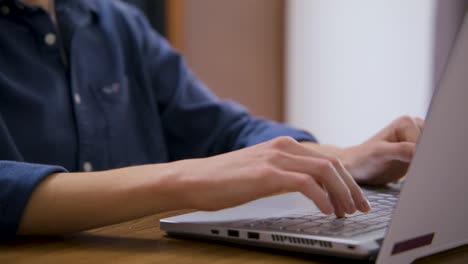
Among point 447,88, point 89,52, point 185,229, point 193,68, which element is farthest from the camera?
point 193,68

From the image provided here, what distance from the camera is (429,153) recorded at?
47 cm

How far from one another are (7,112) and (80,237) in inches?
16.5

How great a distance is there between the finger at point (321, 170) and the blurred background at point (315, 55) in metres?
1.47

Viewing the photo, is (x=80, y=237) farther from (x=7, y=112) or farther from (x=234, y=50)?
(x=234, y=50)

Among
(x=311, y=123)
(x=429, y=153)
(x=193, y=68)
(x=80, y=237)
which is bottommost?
(x=311, y=123)

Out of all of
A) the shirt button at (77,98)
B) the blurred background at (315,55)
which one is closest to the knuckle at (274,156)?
the shirt button at (77,98)

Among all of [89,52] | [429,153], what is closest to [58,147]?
[89,52]

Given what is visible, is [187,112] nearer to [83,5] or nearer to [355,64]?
[83,5]

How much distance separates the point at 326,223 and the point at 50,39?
68cm

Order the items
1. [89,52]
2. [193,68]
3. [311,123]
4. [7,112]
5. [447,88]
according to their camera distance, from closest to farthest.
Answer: [447,88] → [7,112] → [89,52] → [193,68] → [311,123]

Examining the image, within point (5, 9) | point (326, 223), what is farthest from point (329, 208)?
point (5, 9)

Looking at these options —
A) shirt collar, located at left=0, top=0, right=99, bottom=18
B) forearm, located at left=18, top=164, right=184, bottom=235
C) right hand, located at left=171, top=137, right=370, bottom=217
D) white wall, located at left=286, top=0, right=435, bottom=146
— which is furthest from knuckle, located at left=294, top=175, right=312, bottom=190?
white wall, located at left=286, top=0, right=435, bottom=146

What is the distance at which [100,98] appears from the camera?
116cm

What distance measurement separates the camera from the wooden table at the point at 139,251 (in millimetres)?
563
